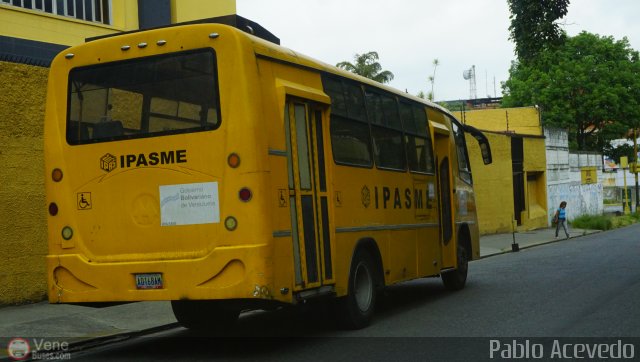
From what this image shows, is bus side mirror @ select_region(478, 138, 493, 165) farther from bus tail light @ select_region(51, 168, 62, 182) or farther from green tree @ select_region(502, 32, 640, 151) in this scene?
green tree @ select_region(502, 32, 640, 151)

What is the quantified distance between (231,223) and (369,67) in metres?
44.2

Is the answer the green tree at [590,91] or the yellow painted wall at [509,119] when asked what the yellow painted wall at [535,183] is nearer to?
the yellow painted wall at [509,119]

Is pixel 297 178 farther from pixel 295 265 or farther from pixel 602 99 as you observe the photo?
pixel 602 99

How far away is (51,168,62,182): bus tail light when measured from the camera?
819 cm

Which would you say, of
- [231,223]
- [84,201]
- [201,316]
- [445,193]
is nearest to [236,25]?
[231,223]

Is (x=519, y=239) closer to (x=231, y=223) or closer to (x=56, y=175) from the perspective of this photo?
(x=231, y=223)

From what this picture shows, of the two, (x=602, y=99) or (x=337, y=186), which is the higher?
(x=602, y=99)

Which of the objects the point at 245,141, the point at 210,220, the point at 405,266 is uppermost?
the point at 245,141

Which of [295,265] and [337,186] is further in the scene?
[337,186]

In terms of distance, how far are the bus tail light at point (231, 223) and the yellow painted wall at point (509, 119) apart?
3349cm

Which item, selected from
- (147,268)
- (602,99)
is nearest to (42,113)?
(147,268)

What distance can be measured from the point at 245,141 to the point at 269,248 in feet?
3.49

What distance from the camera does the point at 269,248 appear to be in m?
7.39

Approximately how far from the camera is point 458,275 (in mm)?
13625
